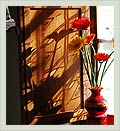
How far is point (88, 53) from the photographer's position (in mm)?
1523

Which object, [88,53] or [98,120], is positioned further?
[88,53]

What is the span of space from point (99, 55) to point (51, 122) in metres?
0.50

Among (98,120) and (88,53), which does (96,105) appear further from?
(88,53)

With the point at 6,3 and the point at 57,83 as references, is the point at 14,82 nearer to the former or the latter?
the point at 57,83

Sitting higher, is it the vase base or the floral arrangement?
the floral arrangement

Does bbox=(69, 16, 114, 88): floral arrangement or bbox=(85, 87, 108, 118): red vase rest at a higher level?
bbox=(69, 16, 114, 88): floral arrangement

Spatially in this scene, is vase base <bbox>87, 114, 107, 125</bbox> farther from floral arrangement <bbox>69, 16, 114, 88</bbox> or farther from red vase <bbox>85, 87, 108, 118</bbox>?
floral arrangement <bbox>69, 16, 114, 88</bbox>

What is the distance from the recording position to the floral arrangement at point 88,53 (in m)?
1.38

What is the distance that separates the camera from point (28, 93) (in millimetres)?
1567

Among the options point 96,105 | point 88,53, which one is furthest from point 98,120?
point 88,53

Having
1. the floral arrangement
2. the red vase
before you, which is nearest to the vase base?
the red vase

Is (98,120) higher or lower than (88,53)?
lower

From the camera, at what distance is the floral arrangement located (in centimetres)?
138

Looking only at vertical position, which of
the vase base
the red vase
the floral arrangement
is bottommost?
the vase base
